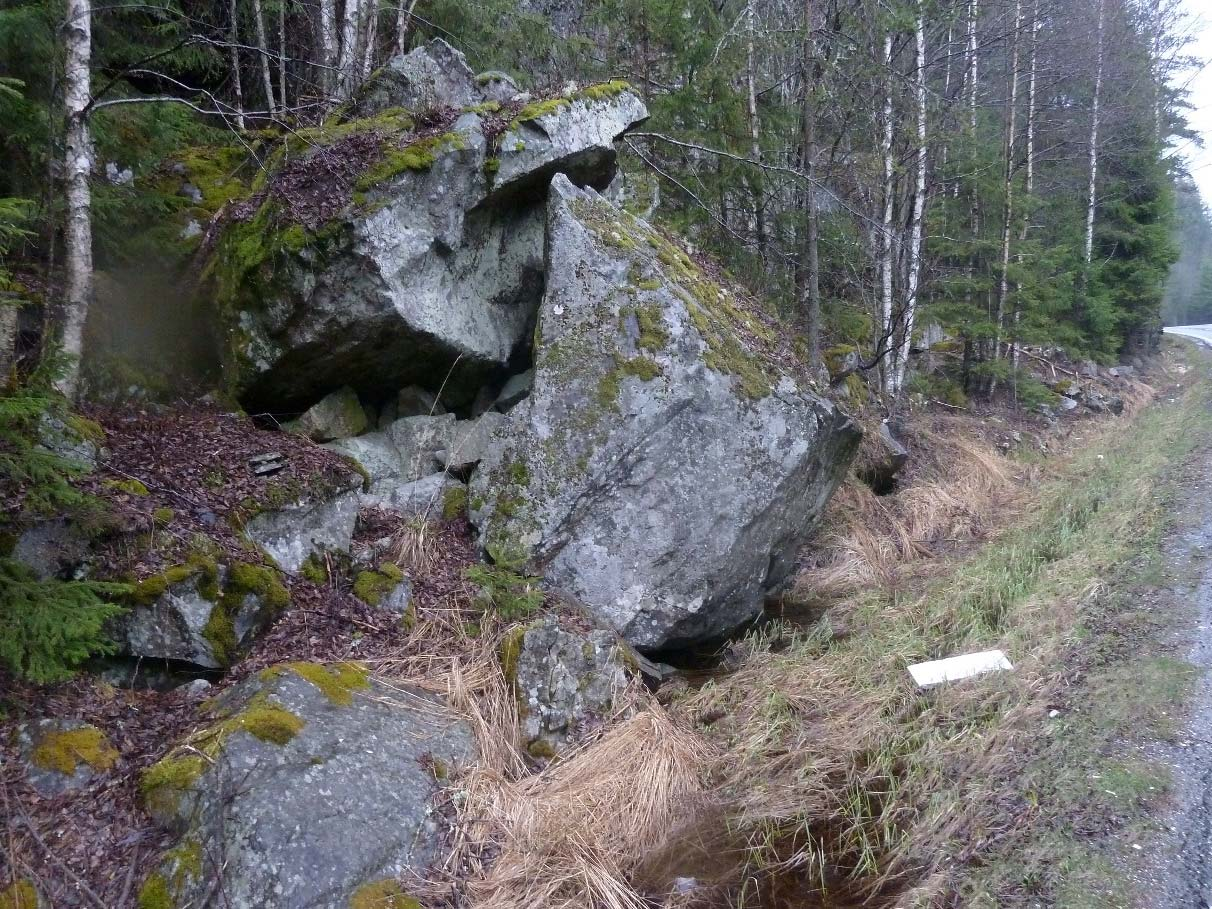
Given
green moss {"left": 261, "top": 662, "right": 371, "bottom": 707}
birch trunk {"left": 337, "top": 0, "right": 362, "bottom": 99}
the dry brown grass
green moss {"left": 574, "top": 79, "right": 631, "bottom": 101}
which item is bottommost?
the dry brown grass

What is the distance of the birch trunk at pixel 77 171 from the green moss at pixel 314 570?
5.71 feet

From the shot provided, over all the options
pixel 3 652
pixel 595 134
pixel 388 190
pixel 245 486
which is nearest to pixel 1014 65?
pixel 595 134

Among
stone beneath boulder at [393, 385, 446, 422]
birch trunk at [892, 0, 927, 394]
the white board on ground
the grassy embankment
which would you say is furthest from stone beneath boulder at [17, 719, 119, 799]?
birch trunk at [892, 0, 927, 394]

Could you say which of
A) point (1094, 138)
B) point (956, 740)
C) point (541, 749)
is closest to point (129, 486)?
point (541, 749)

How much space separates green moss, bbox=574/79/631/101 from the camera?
696 cm

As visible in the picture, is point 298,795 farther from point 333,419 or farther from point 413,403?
point 413,403

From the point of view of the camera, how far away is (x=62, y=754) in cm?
348

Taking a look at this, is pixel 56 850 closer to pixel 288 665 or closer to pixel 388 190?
pixel 288 665

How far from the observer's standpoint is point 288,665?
4.24m

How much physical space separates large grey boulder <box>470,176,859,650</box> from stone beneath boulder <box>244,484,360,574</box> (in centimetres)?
97

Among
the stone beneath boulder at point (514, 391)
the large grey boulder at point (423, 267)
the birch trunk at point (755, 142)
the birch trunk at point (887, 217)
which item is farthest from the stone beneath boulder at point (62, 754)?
the birch trunk at point (887, 217)

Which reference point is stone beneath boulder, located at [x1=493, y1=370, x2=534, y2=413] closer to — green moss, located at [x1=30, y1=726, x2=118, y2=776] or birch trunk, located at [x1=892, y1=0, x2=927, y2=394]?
green moss, located at [x1=30, y1=726, x2=118, y2=776]

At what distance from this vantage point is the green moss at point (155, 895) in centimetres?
310

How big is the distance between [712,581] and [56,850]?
13.6 feet
